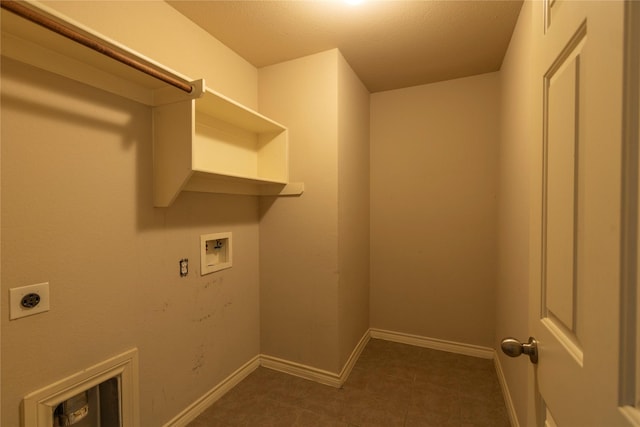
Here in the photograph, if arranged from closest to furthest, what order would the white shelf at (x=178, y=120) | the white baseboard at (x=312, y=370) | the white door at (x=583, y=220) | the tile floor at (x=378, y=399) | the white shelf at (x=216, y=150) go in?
1. the white door at (x=583, y=220)
2. the white shelf at (x=178, y=120)
3. the white shelf at (x=216, y=150)
4. the tile floor at (x=378, y=399)
5. the white baseboard at (x=312, y=370)

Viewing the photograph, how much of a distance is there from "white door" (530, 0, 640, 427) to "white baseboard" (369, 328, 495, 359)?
6.41 feet

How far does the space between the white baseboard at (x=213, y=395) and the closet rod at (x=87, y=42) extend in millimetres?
1771

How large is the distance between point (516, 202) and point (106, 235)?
216 centimetres

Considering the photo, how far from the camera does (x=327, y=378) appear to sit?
2.02m

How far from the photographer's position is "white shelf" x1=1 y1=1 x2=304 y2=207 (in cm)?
97

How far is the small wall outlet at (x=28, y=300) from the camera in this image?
989mm

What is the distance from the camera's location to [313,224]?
6.79 feet

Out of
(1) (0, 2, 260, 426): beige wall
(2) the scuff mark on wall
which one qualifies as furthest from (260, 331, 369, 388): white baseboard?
(2) the scuff mark on wall

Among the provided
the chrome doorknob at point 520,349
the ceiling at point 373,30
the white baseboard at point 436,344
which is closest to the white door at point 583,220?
the chrome doorknob at point 520,349

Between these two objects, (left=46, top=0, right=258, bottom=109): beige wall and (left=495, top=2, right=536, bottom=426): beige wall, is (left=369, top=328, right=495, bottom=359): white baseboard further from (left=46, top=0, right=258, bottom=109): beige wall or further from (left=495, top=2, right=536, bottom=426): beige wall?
(left=46, top=0, right=258, bottom=109): beige wall

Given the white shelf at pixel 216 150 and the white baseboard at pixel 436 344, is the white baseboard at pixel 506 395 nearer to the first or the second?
the white baseboard at pixel 436 344

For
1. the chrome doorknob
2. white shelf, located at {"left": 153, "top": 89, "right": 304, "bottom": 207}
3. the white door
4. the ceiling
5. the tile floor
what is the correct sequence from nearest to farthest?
the white door → the chrome doorknob → white shelf, located at {"left": 153, "top": 89, "right": 304, "bottom": 207} → the ceiling → the tile floor

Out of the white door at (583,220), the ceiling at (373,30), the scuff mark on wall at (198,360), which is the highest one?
the ceiling at (373,30)

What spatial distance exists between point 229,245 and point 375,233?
4.75 ft
